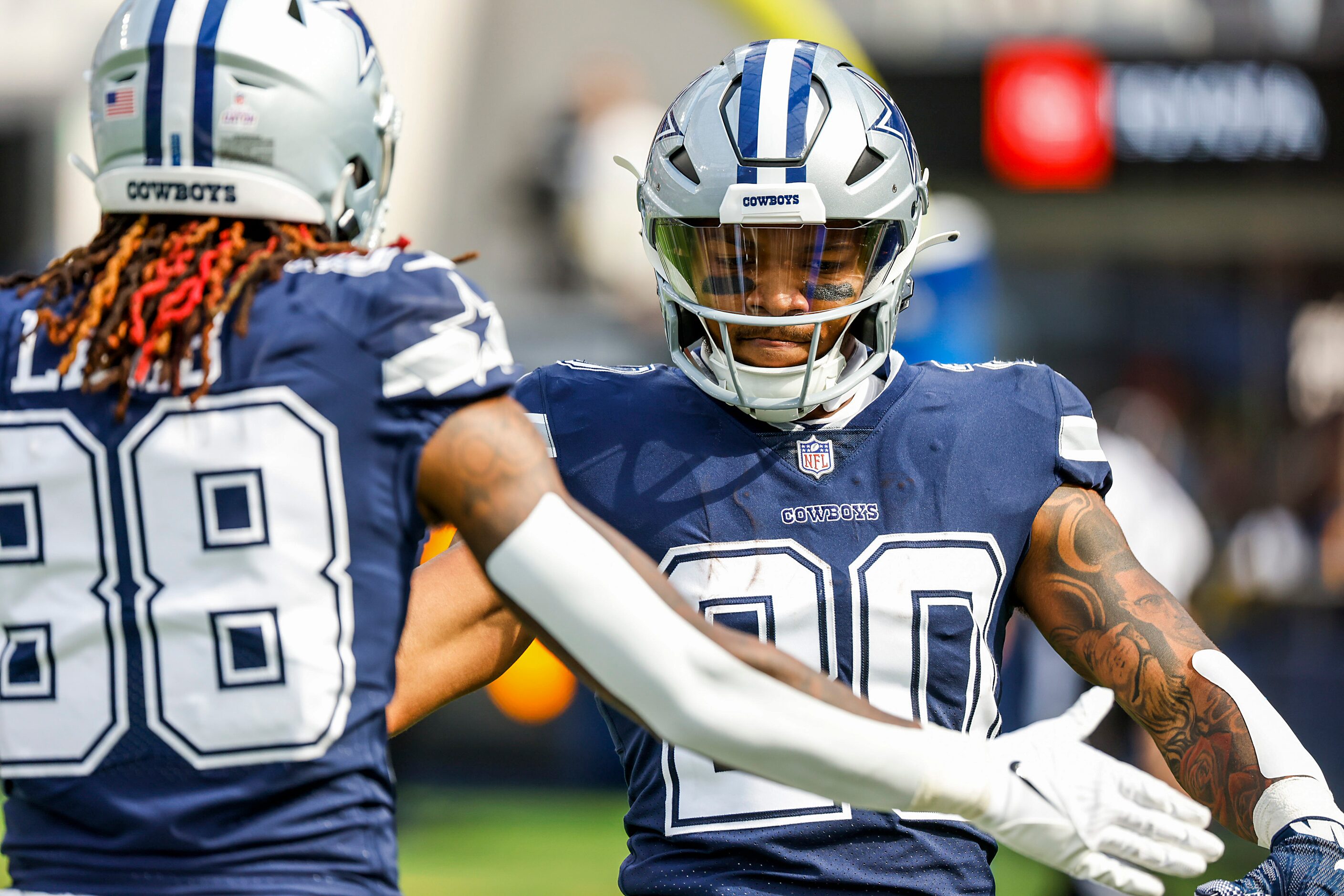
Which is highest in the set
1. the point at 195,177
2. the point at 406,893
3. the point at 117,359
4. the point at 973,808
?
the point at 195,177

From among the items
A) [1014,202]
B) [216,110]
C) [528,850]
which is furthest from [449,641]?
[1014,202]

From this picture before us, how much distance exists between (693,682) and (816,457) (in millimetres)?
799

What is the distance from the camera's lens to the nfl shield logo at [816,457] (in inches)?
105

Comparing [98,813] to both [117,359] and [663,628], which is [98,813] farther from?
[663,628]

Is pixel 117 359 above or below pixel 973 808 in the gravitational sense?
above

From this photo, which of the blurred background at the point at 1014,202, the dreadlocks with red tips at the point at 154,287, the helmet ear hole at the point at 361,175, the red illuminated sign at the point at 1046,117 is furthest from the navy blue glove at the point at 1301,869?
the red illuminated sign at the point at 1046,117

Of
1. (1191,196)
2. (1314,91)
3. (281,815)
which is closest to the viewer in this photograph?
(281,815)

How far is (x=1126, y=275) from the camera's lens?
38.3ft

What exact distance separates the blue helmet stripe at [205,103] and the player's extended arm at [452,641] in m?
0.88

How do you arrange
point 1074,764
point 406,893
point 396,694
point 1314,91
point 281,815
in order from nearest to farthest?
1. point 281,815
2. point 1074,764
3. point 396,694
4. point 406,893
5. point 1314,91

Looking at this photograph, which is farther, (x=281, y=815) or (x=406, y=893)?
(x=406, y=893)

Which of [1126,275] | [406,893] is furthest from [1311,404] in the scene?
[406,893]

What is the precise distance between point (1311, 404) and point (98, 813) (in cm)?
1030

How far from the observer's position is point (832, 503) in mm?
2633
